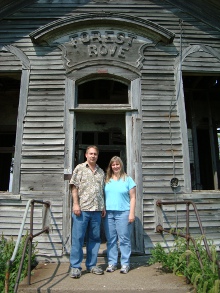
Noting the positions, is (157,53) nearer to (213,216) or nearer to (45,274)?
(213,216)

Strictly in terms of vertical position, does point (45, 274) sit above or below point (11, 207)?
below

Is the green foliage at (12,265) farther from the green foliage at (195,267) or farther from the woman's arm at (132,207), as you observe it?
the green foliage at (195,267)

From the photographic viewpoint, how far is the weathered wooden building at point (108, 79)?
16.1ft

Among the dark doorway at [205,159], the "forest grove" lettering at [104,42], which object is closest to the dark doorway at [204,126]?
the dark doorway at [205,159]

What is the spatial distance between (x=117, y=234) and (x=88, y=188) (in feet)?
2.69

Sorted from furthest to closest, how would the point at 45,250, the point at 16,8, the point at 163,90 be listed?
the point at 16,8 → the point at 163,90 → the point at 45,250

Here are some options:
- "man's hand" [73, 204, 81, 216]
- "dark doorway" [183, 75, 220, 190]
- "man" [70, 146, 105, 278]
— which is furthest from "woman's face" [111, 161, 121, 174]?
"dark doorway" [183, 75, 220, 190]

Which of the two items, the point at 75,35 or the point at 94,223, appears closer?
the point at 94,223

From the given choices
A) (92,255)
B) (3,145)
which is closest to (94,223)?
(92,255)

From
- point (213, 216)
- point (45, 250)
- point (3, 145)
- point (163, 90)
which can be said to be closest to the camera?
point (45, 250)

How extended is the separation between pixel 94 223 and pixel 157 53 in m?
3.90

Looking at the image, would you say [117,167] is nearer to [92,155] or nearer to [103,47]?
[92,155]

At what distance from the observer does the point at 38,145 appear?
5.17 metres


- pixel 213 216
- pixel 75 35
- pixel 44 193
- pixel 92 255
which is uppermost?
pixel 75 35
